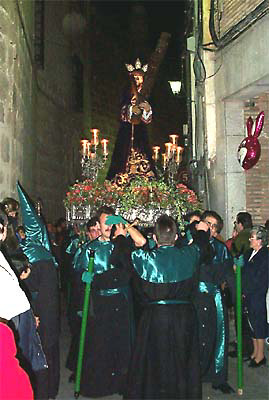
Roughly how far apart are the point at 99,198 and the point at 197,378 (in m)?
4.24

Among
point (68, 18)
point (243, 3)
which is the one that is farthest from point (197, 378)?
point (68, 18)

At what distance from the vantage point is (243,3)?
10.1 metres

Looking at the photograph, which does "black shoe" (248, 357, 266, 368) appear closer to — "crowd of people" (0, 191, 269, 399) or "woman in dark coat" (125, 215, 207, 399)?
"crowd of people" (0, 191, 269, 399)

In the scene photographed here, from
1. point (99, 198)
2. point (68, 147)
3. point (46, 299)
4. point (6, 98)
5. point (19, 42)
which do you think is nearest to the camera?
point (46, 299)

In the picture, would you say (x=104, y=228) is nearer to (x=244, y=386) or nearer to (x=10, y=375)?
(x=244, y=386)

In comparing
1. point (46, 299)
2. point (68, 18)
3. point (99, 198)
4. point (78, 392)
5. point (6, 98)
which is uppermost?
point (68, 18)

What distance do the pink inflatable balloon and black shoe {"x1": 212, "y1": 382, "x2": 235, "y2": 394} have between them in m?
4.81

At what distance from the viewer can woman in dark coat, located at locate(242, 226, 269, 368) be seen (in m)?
6.86

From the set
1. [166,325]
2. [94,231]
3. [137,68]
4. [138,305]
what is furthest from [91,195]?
[166,325]

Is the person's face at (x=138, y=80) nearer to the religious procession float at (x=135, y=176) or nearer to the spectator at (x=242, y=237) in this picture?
the religious procession float at (x=135, y=176)

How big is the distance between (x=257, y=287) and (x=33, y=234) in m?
3.00

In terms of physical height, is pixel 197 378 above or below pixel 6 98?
below

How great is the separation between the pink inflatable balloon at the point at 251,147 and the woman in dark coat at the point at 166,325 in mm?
5355

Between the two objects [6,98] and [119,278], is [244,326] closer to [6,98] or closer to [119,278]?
[119,278]
